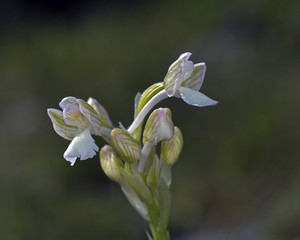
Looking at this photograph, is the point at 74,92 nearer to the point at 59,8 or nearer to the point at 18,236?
the point at 18,236

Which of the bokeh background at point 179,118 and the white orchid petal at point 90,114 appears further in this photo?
the bokeh background at point 179,118

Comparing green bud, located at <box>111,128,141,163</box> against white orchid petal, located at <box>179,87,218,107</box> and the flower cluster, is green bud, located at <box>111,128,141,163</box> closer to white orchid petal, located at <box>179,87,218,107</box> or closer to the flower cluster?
the flower cluster

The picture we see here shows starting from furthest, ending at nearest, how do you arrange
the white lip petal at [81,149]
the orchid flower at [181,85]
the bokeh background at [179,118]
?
the bokeh background at [179,118]
the orchid flower at [181,85]
the white lip petal at [81,149]

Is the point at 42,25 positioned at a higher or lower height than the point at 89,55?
higher

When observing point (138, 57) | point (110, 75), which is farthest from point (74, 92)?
point (138, 57)

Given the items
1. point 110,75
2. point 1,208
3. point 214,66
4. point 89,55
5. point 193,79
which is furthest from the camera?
point 89,55

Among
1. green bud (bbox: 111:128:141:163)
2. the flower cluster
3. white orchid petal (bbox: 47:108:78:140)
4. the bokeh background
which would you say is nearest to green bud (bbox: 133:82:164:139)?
the flower cluster

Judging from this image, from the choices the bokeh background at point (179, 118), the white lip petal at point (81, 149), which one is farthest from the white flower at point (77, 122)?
the bokeh background at point (179, 118)

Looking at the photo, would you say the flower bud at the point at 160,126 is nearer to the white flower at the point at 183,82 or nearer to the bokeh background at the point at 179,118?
the white flower at the point at 183,82
